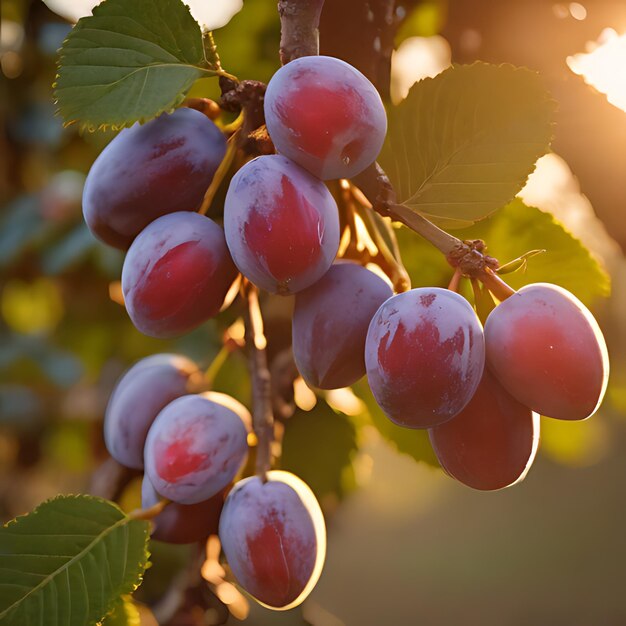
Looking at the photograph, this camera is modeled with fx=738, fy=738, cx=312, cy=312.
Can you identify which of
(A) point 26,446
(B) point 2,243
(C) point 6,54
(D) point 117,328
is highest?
(C) point 6,54

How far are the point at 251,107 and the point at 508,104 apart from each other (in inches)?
6.2

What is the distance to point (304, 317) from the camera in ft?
1.50

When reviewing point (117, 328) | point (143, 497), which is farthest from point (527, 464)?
point (117, 328)

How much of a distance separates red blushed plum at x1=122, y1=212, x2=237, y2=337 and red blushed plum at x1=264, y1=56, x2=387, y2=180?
0.08 meters

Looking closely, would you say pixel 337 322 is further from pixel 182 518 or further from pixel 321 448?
pixel 321 448

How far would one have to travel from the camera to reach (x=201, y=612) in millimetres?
691

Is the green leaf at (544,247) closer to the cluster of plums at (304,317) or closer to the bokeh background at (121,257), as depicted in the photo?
the bokeh background at (121,257)

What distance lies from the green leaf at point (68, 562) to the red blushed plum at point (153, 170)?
189mm

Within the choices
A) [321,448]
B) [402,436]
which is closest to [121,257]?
[321,448]

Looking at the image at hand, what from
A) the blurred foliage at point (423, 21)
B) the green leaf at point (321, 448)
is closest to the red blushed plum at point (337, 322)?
the green leaf at point (321, 448)

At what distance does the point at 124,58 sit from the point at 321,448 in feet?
1.51

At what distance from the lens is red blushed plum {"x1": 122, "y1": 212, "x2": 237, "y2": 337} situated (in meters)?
0.44

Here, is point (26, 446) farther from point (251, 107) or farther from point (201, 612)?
point (251, 107)

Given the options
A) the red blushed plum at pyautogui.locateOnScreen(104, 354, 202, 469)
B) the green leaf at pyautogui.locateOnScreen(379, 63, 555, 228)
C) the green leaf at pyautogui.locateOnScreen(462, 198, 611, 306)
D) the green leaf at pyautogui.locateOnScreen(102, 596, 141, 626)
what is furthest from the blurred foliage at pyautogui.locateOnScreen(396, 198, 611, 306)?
the green leaf at pyautogui.locateOnScreen(102, 596, 141, 626)
